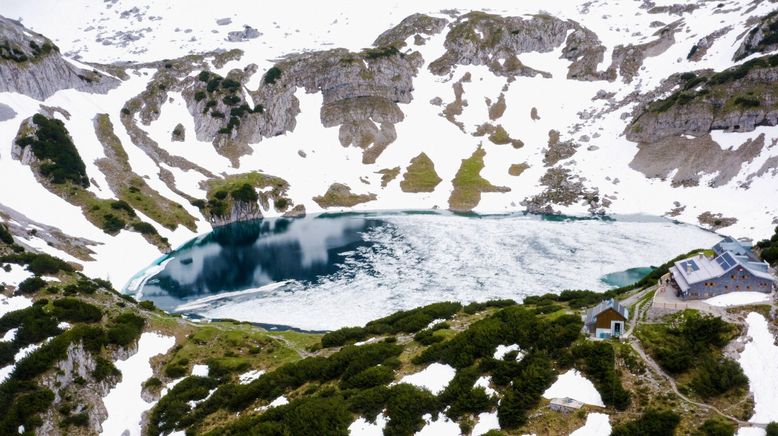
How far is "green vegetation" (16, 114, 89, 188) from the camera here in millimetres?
99812

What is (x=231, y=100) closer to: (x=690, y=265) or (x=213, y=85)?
(x=213, y=85)

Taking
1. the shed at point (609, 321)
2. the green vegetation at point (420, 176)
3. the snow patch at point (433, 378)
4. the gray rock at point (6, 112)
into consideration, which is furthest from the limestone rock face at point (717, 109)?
the gray rock at point (6, 112)

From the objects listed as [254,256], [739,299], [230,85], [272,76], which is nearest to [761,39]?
[739,299]

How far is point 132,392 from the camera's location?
40.8 metres

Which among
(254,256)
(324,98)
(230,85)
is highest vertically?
(230,85)

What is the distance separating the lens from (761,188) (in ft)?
347

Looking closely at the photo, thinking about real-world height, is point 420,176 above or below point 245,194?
above

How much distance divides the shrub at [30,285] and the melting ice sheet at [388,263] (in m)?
21.1

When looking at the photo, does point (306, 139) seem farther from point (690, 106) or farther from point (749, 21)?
point (749, 21)

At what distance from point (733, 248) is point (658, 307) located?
38.7 feet

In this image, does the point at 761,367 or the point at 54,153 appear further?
the point at 54,153

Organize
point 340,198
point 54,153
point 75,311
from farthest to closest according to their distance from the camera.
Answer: point 340,198, point 54,153, point 75,311

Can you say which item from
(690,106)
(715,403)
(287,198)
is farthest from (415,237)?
(690,106)

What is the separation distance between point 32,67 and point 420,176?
10906cm
